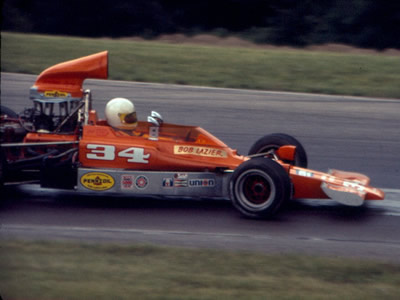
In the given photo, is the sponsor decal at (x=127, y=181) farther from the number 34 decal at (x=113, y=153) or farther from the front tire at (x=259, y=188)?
the front tire at (x=259, y=188)

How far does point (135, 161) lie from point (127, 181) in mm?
258

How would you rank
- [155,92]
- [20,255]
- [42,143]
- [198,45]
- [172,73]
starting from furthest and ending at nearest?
[198,45]
[172,73]
[155,92]
[42,143]
[20,255]

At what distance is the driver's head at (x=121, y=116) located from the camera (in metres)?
7.94

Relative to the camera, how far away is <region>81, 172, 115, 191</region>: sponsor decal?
24.8 ft

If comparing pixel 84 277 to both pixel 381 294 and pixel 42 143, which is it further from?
pixel 42 143

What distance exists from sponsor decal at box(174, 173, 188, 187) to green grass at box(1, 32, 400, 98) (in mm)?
8798

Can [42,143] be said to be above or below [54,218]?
above

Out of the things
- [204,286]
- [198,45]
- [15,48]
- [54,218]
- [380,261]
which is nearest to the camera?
[204,286]

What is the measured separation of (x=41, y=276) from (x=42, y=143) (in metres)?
2.96

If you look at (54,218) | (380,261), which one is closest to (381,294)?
(380,261)

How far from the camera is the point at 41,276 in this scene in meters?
5.07

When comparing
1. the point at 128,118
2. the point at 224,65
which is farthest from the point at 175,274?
the point at 224,65

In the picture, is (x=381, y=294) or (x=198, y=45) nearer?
(x=381, y=294)

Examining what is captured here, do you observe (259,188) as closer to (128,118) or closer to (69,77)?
(128,118)
